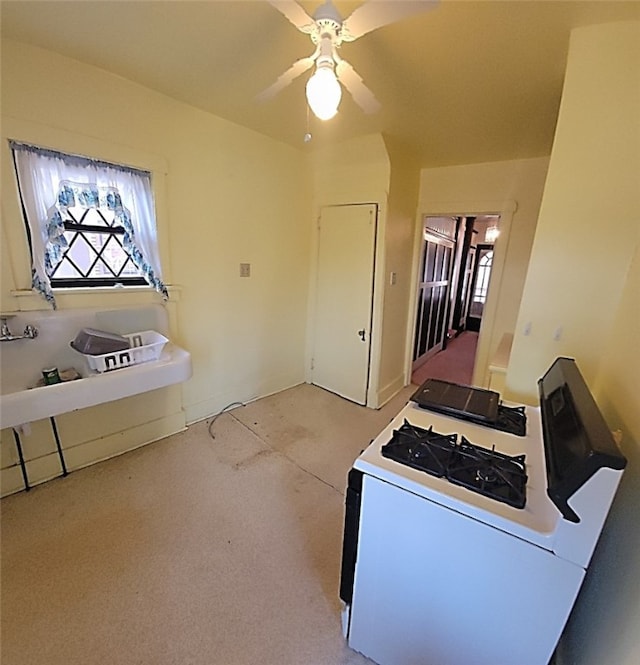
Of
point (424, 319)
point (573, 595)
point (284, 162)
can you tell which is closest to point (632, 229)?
point (573, 595)

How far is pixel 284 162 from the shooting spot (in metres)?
3.22

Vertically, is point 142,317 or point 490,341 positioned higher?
point 142,317

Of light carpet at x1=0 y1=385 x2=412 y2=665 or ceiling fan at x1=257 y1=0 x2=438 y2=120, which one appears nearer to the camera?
ceiling fan at x1=257 y1=0 x2=438 y2=120

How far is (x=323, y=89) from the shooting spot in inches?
49.3

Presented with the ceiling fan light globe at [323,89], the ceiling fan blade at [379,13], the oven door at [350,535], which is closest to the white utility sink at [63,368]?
the oven door at [350,535]

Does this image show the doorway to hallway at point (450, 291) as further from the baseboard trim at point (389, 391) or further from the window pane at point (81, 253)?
the window pane at point (81, 253)

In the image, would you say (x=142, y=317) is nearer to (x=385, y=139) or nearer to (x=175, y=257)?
(x=175, y=257)

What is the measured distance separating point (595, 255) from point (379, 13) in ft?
4.65

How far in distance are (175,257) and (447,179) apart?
2.83 m

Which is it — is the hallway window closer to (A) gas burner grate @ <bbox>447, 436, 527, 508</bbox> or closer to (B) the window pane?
(A) gas burner grate @ <bbox>447, 436, 527, 508</bbox>

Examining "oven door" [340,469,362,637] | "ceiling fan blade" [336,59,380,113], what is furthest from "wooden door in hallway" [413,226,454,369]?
"oven door" [340,469,362,637]

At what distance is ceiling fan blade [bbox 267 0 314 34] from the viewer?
1.11m

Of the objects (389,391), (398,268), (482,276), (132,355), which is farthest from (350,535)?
(482,276)

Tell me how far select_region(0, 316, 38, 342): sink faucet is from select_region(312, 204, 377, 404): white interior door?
8.10ft
